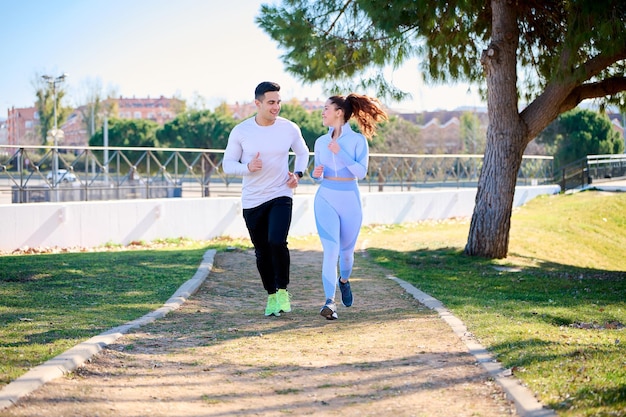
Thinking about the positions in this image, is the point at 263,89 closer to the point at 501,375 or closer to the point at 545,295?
the point at 501,375

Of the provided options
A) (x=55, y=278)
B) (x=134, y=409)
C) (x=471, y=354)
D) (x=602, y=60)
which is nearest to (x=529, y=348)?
(x=471, y=354)

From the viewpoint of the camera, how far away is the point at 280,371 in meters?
5.45

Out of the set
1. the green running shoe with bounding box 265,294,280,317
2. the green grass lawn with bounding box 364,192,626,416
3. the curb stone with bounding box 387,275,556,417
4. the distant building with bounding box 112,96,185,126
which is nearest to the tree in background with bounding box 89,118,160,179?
the green grass lawn with bounding box 364,192,626,416

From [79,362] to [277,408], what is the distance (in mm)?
1414

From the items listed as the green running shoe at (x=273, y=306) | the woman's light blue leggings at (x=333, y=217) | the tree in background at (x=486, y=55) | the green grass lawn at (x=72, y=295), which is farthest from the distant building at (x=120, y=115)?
the woman's light blue leggings at (x=333, y=217)

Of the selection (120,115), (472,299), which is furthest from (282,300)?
(120,115)

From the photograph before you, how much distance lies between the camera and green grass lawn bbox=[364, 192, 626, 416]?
4.82 meters

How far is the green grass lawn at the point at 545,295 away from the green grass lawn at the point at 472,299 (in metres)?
0.02

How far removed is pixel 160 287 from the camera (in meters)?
9.45

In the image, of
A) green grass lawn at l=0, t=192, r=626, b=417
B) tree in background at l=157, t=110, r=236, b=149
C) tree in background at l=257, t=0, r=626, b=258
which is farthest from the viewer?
tree in background at l=157, t=110, r=236, b=149

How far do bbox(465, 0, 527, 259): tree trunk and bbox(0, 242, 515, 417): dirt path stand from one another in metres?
6.53

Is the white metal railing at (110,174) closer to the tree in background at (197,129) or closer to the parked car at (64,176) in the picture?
the parked car at (64,176)

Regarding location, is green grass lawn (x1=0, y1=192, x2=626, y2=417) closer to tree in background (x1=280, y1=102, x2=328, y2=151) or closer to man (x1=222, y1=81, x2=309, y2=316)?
man (x1=222, y1=81, x2=309, y2=316)

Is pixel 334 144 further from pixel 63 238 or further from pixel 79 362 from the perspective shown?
pixel 63 238
